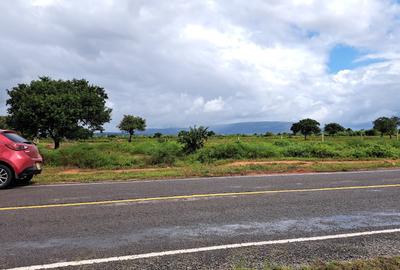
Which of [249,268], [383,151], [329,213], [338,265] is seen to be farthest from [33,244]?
[383,151]

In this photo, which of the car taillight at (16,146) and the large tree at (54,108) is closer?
the car taillight at (16,146)

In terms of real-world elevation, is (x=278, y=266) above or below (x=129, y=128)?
below

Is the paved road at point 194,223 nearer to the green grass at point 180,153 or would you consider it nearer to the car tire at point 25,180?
the car tire at point 25,180

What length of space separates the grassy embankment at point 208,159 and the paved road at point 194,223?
468 centimetres

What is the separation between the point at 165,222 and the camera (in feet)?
22.4

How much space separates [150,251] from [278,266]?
5.56 feet

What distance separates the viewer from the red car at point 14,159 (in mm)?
11211

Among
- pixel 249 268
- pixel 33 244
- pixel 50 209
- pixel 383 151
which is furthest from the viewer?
pixel 383 151

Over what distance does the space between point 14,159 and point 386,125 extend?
66.9 meters

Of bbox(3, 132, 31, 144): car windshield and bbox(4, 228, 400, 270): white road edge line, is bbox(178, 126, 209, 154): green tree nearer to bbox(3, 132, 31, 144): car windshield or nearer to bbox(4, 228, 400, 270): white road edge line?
bbox(3, 132, 31, 144): car windshield

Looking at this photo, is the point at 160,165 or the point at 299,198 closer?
the point at 299,198

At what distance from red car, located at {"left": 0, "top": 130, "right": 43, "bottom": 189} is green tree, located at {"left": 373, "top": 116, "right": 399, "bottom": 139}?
64.3m

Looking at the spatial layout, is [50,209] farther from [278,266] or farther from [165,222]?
[278,266]

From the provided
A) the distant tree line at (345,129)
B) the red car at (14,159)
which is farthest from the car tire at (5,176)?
the distant tree line at (345,129)
